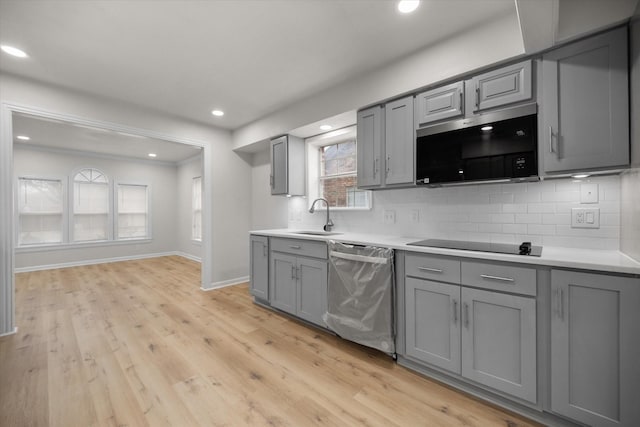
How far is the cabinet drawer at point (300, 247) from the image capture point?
8.72 ft

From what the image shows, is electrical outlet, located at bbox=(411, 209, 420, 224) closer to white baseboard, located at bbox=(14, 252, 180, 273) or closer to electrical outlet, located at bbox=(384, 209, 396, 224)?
electrical outlet, located at bbox=(384, 209, 396, 224)

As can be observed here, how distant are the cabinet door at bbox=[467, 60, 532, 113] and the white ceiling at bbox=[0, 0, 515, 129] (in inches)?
15.7

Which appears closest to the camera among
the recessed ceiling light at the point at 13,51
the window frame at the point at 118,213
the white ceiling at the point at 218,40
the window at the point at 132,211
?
the white ceiling at the point at 218,40

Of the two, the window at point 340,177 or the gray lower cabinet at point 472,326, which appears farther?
the window at point 340,177

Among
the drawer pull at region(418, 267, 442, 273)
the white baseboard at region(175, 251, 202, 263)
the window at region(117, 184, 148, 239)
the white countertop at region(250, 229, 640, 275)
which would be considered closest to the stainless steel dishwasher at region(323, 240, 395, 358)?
the drawer pull at region(418, 267, 442, 273)

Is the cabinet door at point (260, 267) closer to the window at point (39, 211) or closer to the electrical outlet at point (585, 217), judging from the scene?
the electrical outlet at point (585, 217)

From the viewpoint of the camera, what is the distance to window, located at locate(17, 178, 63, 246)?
18.0 feet

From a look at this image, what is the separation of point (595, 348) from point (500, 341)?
41 cm

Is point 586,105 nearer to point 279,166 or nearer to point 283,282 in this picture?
point 283,282

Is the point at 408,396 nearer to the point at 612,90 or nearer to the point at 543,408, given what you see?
the point at 543,408

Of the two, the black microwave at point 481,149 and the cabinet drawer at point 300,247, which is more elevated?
the black microwave at point 481,149

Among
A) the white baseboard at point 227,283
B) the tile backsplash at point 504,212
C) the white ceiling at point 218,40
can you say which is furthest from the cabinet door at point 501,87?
the white baseboard at point 227,283

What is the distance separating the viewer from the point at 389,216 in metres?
2.83

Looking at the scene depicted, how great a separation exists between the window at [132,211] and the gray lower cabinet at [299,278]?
18.6 ft
